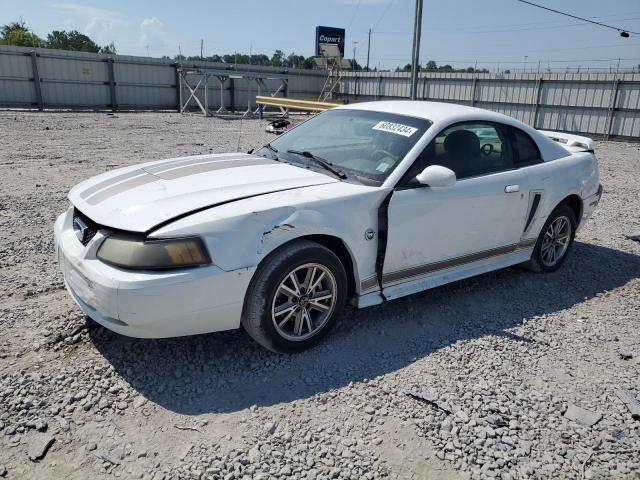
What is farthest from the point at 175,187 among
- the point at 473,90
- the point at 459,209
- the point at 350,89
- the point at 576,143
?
the point at 350,89

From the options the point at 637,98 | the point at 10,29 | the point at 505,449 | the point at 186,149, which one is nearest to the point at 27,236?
the point at 505,449

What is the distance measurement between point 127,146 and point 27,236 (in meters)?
8.05

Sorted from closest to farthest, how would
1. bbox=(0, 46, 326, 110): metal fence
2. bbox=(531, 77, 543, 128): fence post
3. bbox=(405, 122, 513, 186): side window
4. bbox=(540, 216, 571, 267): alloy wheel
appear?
bbox=(405, 122, 513, 186): side window < bbox=(540, 216, 571, 267): alloy wheel < bbox=(531, 77, 543, 128): fence post < bbox=(0, 46, 326, 110): metal fence

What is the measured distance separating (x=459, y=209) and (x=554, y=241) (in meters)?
1.75

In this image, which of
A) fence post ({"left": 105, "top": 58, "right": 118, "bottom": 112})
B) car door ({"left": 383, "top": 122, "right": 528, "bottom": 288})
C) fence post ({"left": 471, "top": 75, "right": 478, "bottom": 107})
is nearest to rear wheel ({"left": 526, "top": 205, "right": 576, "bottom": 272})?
car door ({"left": 383, "top": 122, "right": 528, "bottom": 288})

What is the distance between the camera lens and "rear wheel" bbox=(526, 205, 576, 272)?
4969 millimetres

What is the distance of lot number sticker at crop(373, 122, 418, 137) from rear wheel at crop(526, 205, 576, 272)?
1.84m

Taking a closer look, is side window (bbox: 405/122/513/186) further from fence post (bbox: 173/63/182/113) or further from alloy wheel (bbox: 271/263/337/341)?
fence post (bbox: 173/63/182/113)

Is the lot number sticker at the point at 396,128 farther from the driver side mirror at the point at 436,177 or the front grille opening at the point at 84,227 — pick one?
the front grille opening at the point at 84,227

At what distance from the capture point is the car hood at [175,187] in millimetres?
3023

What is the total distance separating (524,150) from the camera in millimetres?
4652

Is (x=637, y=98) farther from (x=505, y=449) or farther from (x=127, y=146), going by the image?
(x=505, y=449)

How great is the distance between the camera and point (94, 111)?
24.1m

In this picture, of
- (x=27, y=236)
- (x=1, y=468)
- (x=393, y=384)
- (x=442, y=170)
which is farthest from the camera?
(x=27, y=236)
